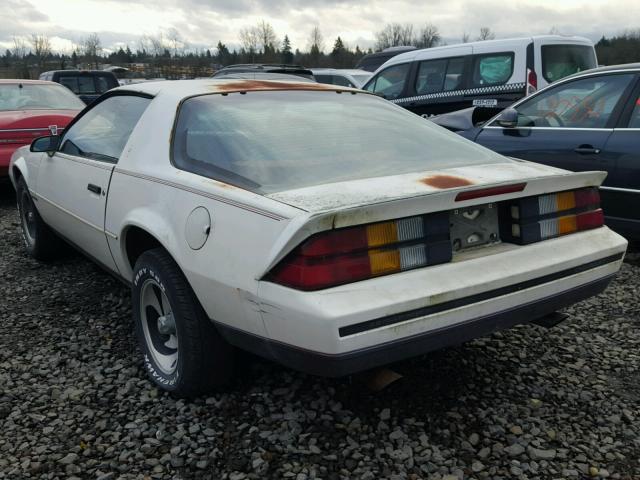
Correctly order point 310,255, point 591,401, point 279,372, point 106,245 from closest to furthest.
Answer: point 310,255, point 591,401, point 279,372, point 106,245

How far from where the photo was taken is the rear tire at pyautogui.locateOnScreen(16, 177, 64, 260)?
446cm

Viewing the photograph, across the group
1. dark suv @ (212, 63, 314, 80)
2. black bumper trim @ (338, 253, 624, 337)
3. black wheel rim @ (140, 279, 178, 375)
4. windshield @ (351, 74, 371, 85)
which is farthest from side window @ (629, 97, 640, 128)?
windshield @ (351, 74, 371, 85)

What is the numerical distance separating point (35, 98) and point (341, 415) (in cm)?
651

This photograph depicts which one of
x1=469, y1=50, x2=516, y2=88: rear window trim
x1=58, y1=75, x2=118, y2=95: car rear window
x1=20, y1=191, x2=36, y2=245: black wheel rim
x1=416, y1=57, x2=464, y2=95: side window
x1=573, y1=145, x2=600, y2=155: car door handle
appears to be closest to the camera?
x1=573, y1=145, x2=600, y2=155: car door handle

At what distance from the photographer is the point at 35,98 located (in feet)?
23.9

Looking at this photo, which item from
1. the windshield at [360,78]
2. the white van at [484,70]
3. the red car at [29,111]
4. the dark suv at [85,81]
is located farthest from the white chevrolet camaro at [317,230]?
the dark suv at [85,81]

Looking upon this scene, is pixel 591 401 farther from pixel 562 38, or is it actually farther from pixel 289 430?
pixel 562 38

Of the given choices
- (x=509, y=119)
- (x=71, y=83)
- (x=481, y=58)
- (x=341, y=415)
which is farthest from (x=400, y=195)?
(x=71, y=83)

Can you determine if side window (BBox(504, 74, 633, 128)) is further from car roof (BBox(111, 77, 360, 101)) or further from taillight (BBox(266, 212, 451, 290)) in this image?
taillight (BBox(266, 212, 451, 290))

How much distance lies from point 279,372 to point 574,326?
171 centimetres

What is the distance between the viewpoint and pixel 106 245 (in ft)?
10.3

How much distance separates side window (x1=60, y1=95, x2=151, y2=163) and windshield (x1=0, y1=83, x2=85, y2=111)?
371cm

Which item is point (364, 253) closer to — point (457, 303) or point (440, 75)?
point (457, 303)

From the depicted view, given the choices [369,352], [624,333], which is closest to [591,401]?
[624,333]
